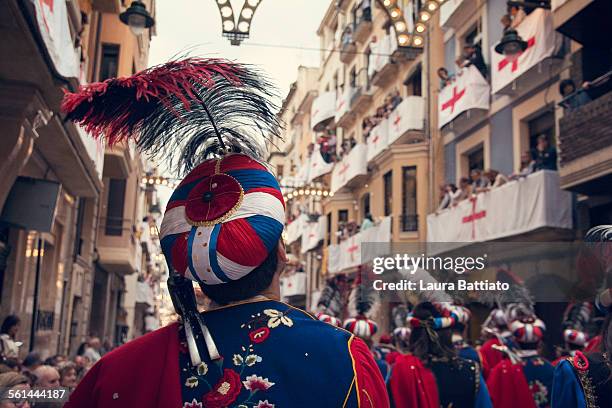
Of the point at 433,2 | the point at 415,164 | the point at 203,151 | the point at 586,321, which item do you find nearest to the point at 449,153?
the point at 415,164

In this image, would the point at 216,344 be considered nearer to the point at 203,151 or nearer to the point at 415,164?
the point at 203,151

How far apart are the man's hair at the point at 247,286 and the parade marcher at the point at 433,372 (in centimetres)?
382

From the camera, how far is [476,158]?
64.8 feet

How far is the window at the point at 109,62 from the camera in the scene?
57.7ft

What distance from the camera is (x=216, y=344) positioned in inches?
90.3

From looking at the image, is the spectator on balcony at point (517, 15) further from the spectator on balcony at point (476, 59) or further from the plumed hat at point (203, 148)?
the plumed hat at point (203, 148)

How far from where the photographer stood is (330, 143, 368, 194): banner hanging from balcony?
27.5m

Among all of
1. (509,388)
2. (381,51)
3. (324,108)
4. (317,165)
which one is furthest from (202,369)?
(324,108)

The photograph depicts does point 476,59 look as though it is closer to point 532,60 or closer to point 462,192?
point 462,192

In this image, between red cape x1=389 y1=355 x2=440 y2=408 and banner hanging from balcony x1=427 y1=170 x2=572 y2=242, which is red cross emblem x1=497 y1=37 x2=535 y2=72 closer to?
banner hanging from balcony x1=427 y1=170 x2=572 y2=242

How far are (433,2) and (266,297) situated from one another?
9.06m

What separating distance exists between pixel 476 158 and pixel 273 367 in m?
18.2

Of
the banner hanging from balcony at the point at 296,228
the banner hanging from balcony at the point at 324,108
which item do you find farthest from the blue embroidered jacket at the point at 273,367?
the banner hanging from balcony at the point at 296,228

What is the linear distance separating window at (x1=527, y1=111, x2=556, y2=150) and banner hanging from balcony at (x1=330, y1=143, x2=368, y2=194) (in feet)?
37.3
